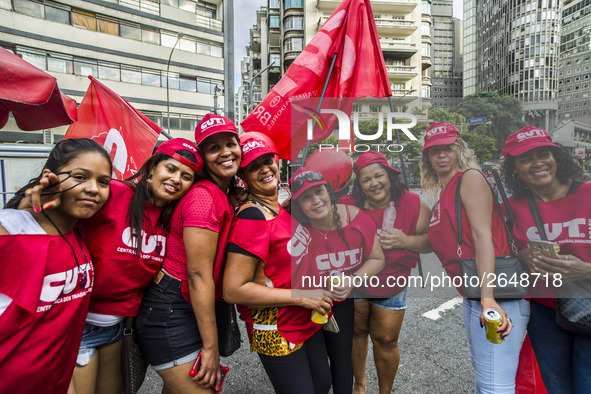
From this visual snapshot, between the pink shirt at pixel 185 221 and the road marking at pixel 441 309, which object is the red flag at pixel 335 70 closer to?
the pink shirt at pixel 185 221

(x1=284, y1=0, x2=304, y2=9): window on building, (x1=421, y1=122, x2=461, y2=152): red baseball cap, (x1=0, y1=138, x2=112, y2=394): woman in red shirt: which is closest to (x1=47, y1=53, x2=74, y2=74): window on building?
(x1=0, y1=138, x2=112, y2=394): woman in red shirt

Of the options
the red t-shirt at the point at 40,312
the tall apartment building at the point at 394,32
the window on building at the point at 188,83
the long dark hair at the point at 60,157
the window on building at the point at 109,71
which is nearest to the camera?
the red t-shirt at the point at 40,312

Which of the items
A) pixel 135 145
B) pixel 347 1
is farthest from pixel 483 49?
pixel 135 145

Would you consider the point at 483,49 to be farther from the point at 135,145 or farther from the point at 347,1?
the point at 135,145

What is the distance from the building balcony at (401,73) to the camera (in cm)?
3059

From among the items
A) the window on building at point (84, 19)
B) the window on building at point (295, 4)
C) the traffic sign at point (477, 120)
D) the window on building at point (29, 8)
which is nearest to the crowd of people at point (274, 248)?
the traffic sign at point (477, 120)

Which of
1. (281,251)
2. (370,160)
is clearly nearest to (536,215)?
(370,160)

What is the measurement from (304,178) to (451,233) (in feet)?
2.95

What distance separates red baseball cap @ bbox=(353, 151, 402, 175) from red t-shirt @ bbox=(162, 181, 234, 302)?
2.62ft

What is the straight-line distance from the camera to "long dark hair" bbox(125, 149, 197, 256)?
1712mm

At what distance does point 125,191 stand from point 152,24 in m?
28.6

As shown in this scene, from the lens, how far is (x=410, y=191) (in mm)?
1932

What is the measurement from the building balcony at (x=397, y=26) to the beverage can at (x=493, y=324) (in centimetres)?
3584

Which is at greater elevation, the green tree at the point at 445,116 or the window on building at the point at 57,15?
the window on building at the point at 57,15
